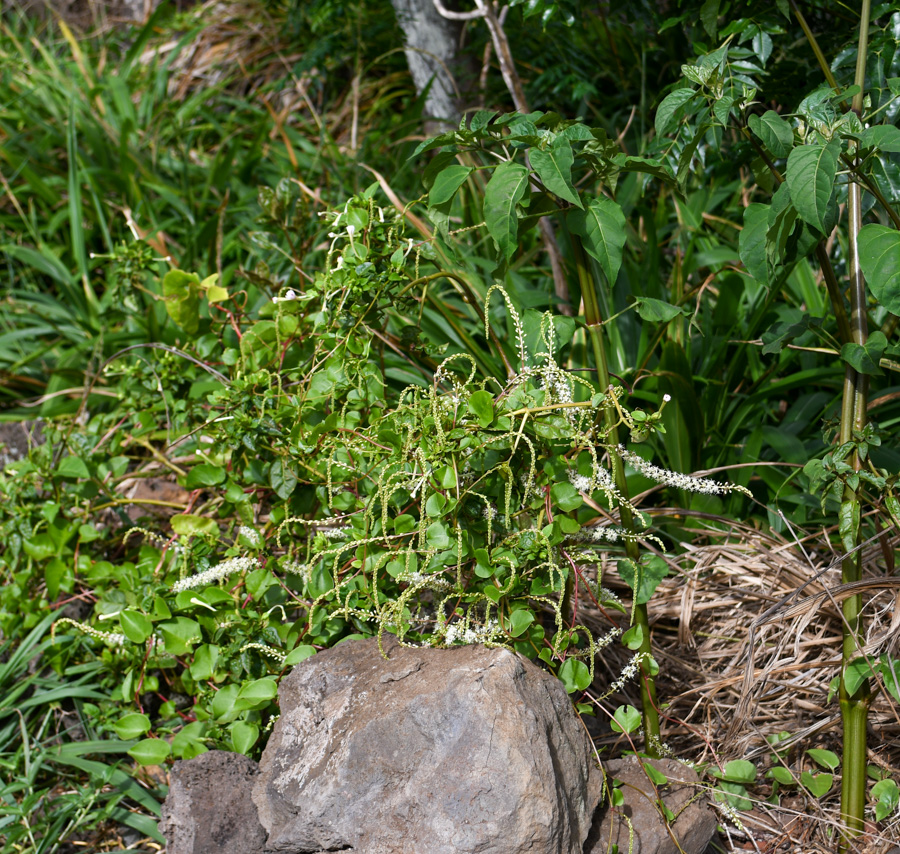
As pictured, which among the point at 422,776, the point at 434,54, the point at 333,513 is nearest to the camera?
the point at 422,776

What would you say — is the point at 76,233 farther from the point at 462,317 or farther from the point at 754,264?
the point at 754,264

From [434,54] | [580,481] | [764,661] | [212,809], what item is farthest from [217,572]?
[434,54]

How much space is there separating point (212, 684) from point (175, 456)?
3.09ft

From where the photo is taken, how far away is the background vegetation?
1.33 meters

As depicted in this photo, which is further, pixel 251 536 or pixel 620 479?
pixel 251 536

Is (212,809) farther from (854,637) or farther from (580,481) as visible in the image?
(854,637)

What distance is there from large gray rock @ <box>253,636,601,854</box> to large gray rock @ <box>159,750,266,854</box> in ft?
0.17

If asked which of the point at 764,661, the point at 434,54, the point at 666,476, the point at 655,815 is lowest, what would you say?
the point at 764,661

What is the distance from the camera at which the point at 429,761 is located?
3.95 ft

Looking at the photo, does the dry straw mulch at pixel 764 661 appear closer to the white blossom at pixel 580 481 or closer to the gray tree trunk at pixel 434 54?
the white blossom at pixel 580 481

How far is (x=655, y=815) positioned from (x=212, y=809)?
751mm

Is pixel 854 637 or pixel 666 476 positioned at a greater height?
pixel 666 476

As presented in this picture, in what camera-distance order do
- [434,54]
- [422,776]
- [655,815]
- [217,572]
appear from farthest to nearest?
[434,54]
[217,572]
[655,815]
[422,776]

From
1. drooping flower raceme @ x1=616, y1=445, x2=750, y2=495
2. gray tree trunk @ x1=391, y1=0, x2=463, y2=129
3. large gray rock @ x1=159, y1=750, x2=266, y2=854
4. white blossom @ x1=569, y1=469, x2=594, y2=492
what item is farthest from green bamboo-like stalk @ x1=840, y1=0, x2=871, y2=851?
gray tree trunk @ x1=391, y1=0, x2=463, y2=129
